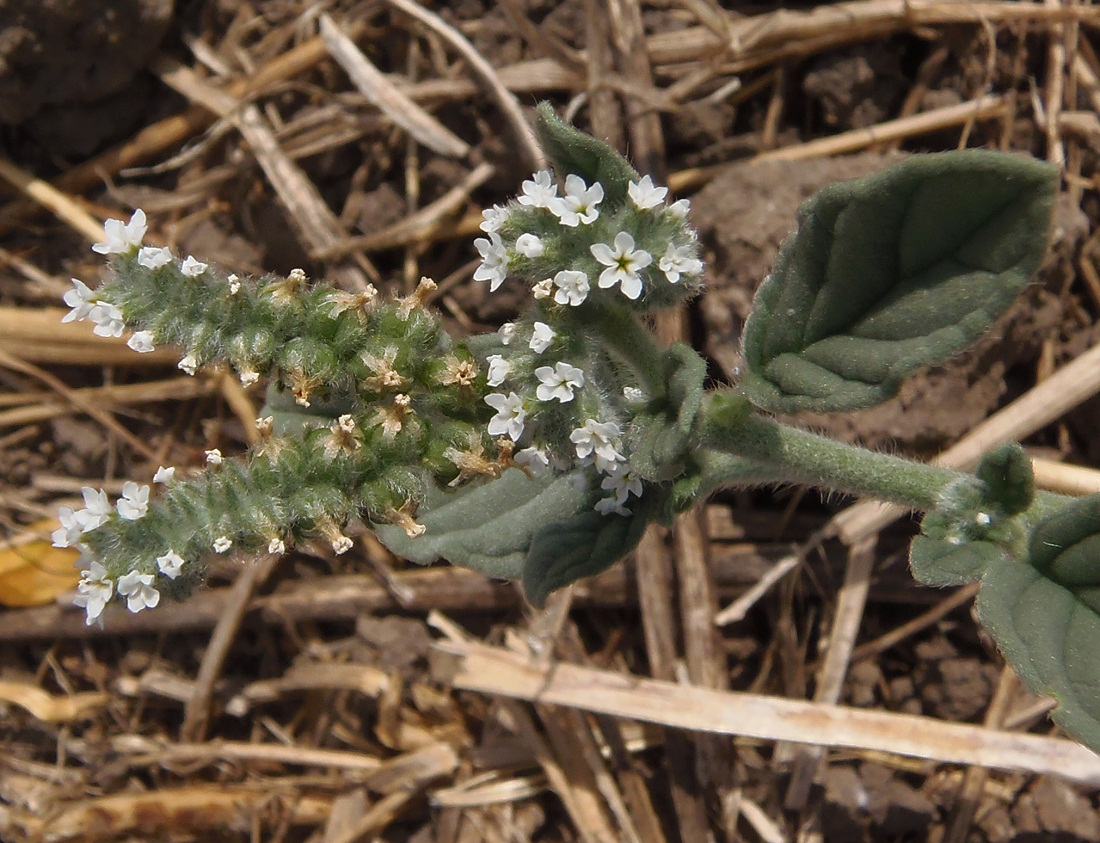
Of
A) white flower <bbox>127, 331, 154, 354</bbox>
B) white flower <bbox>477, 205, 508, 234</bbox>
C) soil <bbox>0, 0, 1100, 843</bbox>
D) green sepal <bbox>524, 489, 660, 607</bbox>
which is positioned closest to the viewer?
white flower <bbox>127, 331, 154, 354</bbox>

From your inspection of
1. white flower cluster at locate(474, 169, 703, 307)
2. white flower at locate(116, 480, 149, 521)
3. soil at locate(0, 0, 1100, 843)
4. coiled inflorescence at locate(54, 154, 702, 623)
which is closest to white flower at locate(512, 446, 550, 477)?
coiled inflorescence at locate(54, 154, 702, 623)

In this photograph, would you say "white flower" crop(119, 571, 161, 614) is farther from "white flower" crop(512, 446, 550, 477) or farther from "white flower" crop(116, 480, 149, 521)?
"white flower" crop(512, 446, 550, 477)

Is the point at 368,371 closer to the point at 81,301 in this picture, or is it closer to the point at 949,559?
A: the point at 81,301

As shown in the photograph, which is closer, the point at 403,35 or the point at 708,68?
the point at 708,68

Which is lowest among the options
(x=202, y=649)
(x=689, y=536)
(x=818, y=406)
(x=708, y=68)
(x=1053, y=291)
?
(x=202, y=649)

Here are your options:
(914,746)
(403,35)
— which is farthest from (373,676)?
(403,35)

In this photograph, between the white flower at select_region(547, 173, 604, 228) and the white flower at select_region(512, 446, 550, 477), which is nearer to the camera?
the white flower at select_region(547, 173, 604, 228)

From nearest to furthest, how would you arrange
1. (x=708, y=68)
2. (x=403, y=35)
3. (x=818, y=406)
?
(x=818, y=406), (x=708, y=68), (x=403, y=35)

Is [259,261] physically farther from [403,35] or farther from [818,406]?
[818,406]
